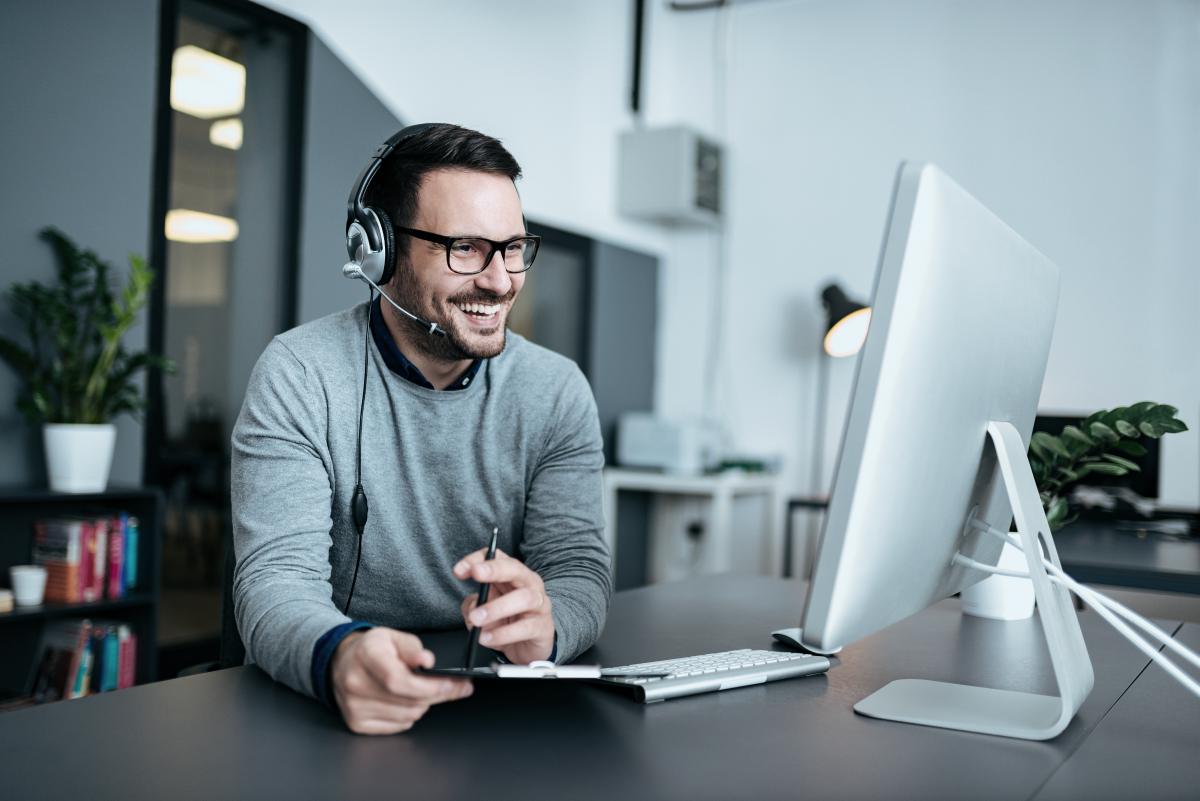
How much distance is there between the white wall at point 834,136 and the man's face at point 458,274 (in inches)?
89.6

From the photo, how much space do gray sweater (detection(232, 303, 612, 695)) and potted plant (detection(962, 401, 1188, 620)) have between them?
542 millimetres

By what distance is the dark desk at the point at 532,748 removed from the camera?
2.36 ft

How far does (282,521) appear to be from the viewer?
3.61 feet

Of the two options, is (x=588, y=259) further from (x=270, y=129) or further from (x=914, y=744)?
(x=914, y=744)

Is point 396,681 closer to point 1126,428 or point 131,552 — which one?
point 1126,428

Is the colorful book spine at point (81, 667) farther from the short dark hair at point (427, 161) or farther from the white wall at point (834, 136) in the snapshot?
the white wall at point (834, 136)

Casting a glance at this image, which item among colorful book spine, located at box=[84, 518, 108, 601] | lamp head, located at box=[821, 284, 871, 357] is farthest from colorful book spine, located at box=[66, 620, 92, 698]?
lamp head, located at box=[821, 284, 871, 357]

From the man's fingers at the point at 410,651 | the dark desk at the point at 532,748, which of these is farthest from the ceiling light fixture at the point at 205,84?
the man's fingers at the point at 410,651

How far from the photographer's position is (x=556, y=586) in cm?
119

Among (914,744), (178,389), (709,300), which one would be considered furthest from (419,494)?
(709,300)

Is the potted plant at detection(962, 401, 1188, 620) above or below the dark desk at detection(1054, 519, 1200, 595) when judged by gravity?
above

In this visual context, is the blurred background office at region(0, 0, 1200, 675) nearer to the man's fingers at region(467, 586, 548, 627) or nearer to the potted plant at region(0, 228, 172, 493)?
the potted plant at region(0, 228, 172, 493)

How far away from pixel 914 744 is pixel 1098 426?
24.2 inches

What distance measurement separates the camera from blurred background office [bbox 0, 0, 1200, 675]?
9.66 ft
